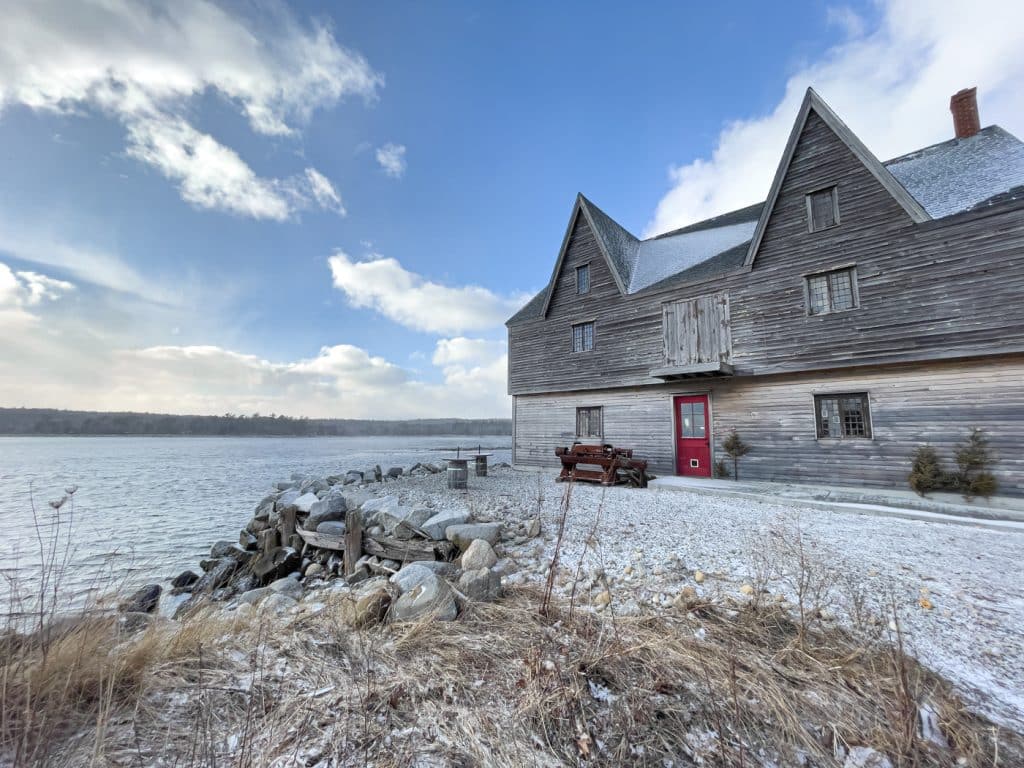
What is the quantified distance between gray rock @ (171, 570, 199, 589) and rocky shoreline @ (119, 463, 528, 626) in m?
0.02

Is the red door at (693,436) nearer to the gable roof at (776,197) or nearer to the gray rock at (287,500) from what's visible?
the gable roof at (776,197)

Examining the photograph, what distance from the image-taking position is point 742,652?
2.82 meters

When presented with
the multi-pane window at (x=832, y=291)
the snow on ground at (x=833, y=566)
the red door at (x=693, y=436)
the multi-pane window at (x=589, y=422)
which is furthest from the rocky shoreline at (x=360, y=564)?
the multi-pane window at (x=832, y=291)

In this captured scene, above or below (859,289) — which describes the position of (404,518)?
below

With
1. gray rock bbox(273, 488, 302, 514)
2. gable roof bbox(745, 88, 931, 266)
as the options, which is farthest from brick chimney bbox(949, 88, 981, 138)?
gray rock bbox(273, 488, 302, 514)

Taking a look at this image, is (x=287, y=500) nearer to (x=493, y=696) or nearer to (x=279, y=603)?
(x=279, y=603)

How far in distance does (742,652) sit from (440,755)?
82.3 inches

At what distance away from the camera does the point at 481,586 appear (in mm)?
4066

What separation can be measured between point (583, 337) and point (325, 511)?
406 inches

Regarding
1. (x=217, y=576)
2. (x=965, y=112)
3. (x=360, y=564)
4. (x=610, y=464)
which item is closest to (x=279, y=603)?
(x=360, y=564)

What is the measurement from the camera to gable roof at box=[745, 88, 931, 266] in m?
9.70

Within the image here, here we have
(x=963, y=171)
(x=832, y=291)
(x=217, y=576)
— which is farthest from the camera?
(x=832, y=291)

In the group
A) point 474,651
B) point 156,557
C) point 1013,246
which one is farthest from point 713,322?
point 156,557

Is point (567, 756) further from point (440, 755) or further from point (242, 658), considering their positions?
point (242, 658)
